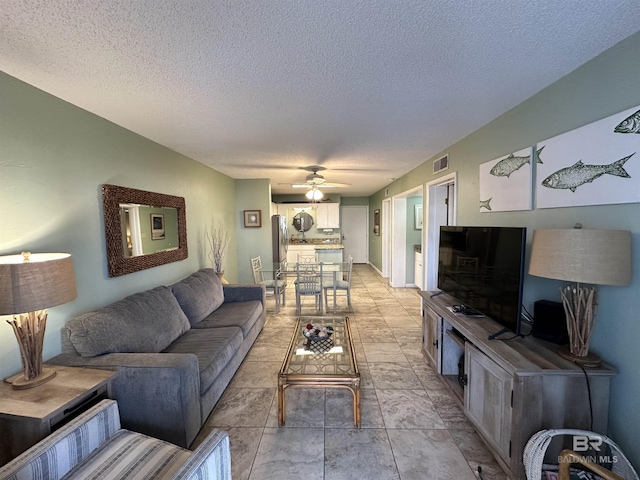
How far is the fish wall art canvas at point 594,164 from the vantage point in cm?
136

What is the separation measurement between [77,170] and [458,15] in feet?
8.45

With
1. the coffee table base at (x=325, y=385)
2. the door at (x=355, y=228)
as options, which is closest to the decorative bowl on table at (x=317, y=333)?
the coffee table base at (x=325, y=385)

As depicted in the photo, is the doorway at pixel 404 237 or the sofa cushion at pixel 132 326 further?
the doorway at pixel 404 237

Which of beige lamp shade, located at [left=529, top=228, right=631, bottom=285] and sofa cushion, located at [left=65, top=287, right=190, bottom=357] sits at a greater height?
beige lamp shade, located at [left=529, top=228, right=631, bottom=285]

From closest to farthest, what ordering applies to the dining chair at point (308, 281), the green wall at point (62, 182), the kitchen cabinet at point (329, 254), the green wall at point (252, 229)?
the green wall at point (62, 182)
the dining chair at point (308, 281)
the green wall at point (252, 229)
the kitchen cabinet at point (329, 254)

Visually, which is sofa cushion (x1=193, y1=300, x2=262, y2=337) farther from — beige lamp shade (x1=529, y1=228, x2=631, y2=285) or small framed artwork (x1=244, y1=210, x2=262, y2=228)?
beige lamp shade (x1=529, y1=228, x2=631, y2=285)

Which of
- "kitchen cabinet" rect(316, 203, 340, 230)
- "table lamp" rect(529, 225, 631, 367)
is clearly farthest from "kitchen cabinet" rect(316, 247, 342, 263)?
"table lamp" rect(529, 225, 631, 367)

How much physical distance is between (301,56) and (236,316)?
257cm

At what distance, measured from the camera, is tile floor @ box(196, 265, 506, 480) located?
1.70m

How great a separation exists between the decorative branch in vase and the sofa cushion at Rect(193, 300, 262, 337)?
0.81m

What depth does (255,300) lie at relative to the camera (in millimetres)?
3764

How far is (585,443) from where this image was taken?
1.38 m

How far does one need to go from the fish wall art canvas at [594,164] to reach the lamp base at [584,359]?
0.81 metres

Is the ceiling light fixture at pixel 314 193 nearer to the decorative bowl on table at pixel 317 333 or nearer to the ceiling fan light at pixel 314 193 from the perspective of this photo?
the ceiling fan light at pixel 314 193
